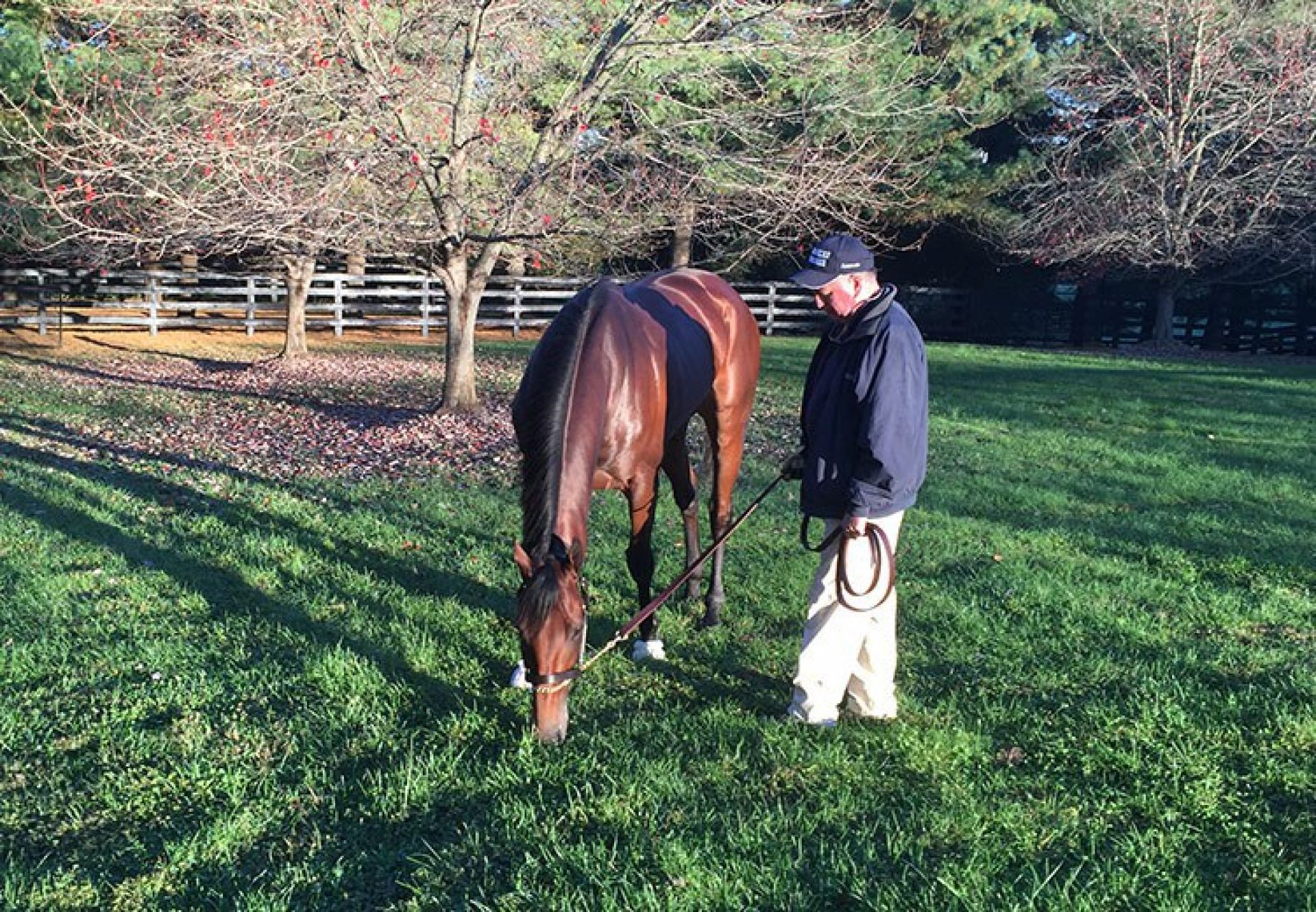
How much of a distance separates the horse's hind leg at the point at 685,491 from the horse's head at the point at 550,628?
6.72 feet

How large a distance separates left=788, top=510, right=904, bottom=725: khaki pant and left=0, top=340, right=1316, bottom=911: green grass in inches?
5.0

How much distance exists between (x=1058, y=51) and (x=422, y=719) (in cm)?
2908

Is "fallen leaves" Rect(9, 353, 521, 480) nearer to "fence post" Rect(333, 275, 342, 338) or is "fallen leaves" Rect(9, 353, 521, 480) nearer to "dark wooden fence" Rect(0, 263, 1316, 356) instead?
"dark wooden fence" Rect(0, 263, 1316, 356)

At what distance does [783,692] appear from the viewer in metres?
4.20

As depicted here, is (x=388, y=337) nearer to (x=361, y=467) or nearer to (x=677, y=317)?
(x=361, y=467)

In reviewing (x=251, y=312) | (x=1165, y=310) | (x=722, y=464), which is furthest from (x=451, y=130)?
(x=1165, y=310)

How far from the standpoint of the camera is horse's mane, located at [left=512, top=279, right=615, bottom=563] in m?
3.55

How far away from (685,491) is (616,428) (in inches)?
52.2

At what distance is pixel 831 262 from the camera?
3.65 m

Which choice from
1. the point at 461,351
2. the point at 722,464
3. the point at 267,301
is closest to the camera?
the point at 722,464

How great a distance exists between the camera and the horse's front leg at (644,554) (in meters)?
4.56

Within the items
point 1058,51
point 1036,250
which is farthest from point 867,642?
point 1058,51

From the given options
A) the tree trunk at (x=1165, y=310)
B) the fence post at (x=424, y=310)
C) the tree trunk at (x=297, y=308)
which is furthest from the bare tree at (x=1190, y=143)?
the tree trunk at (x=297, y=308)

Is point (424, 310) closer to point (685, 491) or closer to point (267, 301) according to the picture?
point (267, 301)
